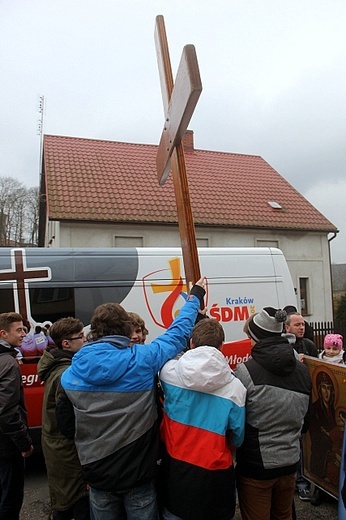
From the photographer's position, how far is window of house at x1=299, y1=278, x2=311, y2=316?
55.8 ft

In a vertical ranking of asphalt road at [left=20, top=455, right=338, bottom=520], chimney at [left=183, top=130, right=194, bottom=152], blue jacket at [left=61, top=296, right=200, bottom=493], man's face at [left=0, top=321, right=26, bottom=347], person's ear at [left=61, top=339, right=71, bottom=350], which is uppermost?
chimney at [left=183, top=130, right=194, bottom=152]

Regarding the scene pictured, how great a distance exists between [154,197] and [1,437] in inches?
531

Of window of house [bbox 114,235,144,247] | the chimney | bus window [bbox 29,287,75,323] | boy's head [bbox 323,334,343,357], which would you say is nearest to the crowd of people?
boy's head [bbox 323,334,343,357]

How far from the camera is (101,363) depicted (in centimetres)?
204

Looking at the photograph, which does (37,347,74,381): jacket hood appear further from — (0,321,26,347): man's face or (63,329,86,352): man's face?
(0,321,26,347): man's face

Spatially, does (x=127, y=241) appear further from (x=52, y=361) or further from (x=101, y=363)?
(x=101, y=363)

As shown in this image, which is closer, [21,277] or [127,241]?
[21,277]

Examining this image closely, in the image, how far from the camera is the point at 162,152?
95.3 inches

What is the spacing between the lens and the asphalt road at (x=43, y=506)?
3.59m

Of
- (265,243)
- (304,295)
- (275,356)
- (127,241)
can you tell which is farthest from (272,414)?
(304,295)

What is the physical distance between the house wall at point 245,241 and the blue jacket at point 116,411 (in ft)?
40.0

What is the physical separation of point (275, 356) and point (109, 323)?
37.1 inches

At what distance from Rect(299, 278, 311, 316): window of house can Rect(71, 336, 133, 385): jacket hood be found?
15823mm

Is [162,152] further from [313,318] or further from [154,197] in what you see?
[313,318]
